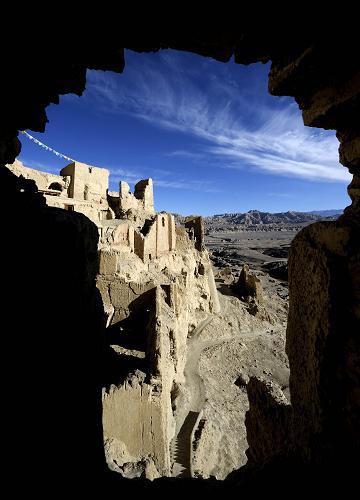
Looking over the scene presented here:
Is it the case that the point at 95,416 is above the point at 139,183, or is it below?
below

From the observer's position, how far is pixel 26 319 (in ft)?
7.79

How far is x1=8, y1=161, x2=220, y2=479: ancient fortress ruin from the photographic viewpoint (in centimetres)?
802

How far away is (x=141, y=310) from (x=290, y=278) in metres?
11.8

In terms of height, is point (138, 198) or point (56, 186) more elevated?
point (138, 198)

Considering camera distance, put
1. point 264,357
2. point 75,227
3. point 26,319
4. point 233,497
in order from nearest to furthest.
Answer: point 26,319 → point 233,497 → point 75,227 → point 264,357

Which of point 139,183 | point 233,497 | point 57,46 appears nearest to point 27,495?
point 233,497

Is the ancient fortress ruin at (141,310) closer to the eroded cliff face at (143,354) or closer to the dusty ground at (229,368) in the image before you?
the eroded cliff face at (143,354)

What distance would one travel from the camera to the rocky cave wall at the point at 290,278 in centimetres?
218

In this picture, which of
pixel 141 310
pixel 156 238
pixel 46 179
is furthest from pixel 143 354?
pixel 46 179

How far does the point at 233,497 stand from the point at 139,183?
3428 cm

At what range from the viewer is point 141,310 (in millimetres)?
13930

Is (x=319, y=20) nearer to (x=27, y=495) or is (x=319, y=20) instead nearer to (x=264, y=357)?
(x=27, y=495)

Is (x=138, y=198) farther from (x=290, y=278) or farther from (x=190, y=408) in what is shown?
(x=290, y=278)

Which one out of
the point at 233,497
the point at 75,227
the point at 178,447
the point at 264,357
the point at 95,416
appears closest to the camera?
the point at 233,497
